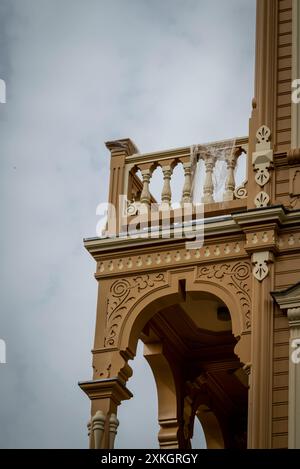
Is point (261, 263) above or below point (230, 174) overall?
below

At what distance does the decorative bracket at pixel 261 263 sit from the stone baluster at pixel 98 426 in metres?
2.74

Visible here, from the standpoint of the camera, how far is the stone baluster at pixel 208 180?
22312 millimetres

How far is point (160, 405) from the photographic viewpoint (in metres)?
24.2

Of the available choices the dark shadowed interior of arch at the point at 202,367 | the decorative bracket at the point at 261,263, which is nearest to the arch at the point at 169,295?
the decorative bracket at the point at 261,263

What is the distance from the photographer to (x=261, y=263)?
21.4m

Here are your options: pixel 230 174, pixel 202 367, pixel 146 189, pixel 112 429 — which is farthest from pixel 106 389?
pixel 202 367

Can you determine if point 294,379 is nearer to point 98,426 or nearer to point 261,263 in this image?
point 261,263

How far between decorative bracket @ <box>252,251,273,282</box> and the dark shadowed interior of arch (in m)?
1.71

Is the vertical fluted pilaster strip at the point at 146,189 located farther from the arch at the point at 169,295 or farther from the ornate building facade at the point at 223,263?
the arch at the point at 169,295

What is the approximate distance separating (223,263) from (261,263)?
24.5 inches

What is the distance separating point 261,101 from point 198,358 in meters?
4.41

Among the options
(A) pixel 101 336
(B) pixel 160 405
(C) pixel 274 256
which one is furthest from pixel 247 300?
(B) pixel 160 405

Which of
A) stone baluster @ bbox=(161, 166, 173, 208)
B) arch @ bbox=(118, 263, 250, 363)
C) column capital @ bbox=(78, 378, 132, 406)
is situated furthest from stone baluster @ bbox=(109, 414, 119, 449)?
stone baluster @ bbox=(161, 166, 173, 208)

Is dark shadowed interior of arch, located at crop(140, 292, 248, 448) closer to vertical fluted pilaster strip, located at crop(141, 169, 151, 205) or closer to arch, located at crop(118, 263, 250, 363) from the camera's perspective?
arch, located at crop(118, 263, 250, 363)
